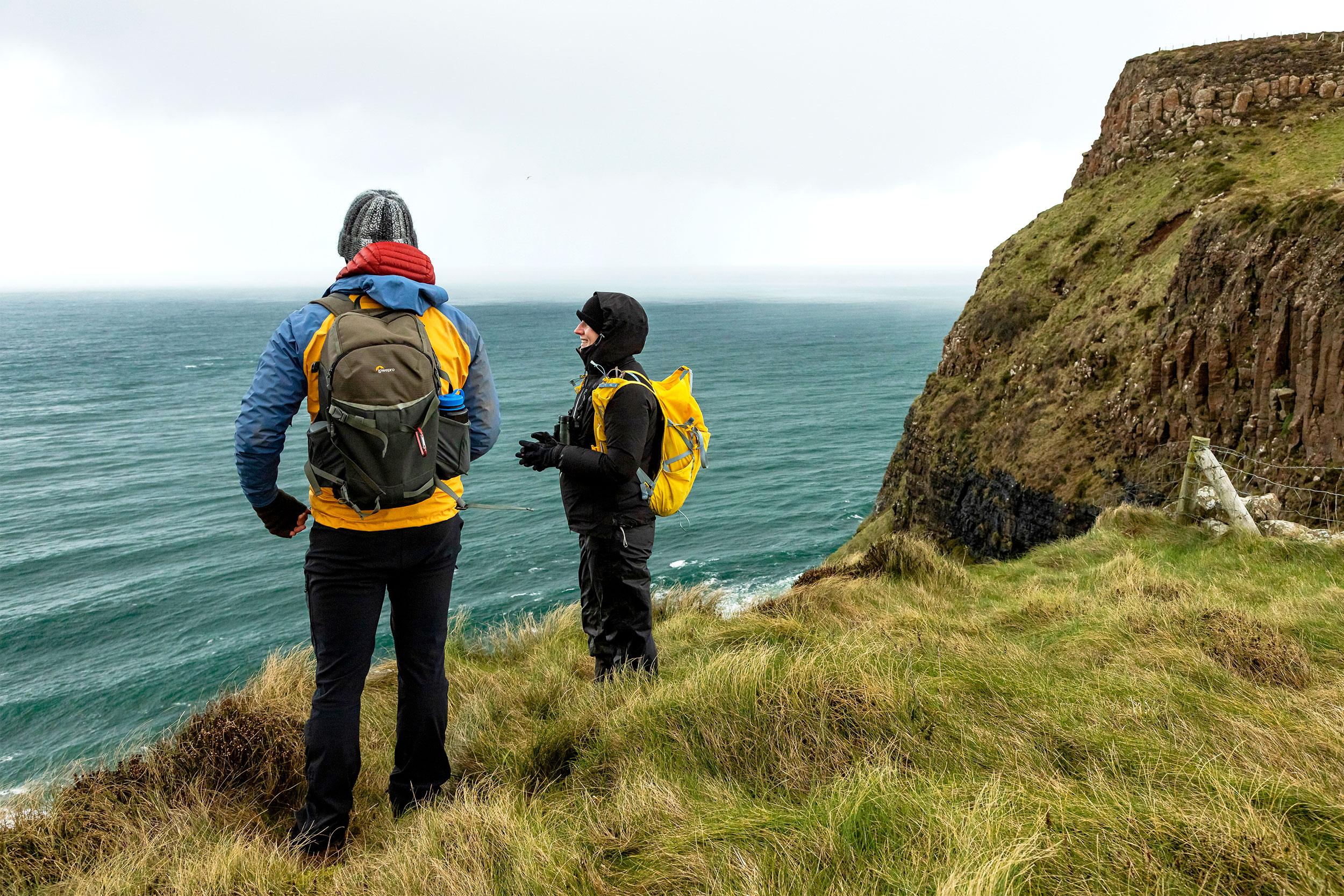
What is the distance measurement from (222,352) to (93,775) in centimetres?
12340

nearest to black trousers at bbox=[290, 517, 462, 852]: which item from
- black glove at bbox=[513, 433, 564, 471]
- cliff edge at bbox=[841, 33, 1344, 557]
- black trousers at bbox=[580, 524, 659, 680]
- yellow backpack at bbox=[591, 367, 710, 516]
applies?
black glove at bbox=[513, 433, 564, 471]

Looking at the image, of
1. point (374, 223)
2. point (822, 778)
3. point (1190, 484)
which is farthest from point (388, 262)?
point (1190, 484)

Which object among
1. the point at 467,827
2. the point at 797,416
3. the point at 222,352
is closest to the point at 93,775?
the point at 467,827

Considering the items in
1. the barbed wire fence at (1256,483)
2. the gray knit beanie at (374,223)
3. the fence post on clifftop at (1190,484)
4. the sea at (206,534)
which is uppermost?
the gray knit beanie at (374,223)

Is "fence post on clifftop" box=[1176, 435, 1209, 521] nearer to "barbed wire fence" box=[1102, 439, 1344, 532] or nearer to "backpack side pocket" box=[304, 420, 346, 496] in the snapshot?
"barbed wire fence" box=[1102, 439, 1344, 532]

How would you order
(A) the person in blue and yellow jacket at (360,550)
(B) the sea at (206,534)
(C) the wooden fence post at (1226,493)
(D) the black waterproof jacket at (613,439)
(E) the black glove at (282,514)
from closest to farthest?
(A) the person in blue and yellow jacket at (360,550) < (E) the black glove at (282,514) < (D) the black waterproof jacket at (613,439) < (C) the wooden fence post at (1226,493) < (B) the sea at (206,534)

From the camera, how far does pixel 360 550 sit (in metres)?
3.00

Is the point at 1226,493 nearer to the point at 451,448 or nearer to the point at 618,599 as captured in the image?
the point at 618,599

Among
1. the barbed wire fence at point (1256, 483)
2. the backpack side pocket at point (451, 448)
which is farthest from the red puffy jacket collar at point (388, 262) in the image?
the barbed wire fence at point (1256, 483)

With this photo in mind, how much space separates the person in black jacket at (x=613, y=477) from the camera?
4.17m

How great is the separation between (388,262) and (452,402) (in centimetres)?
63

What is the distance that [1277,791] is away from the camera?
2.31 m

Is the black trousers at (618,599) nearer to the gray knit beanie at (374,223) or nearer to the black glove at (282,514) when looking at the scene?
the black glove at (282,514)

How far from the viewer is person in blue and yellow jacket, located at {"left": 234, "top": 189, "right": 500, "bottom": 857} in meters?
2.92
